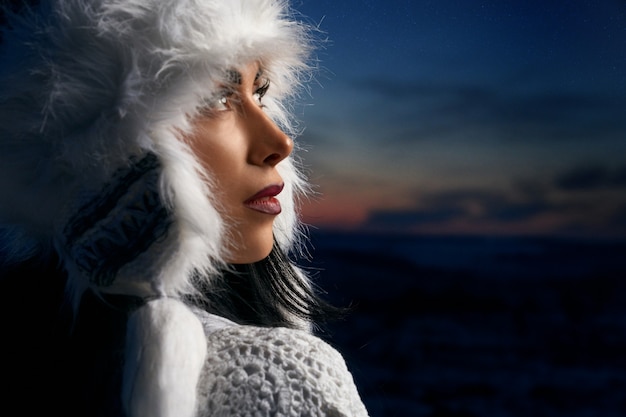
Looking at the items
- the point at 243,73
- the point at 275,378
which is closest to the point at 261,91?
the point at 243,73

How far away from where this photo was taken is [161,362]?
0.99 metres

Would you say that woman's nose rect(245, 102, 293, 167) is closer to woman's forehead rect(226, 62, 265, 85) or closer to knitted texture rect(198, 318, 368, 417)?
woman's forehead rect(226, 62, 265, 85)

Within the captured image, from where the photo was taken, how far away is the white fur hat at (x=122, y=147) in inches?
41.5

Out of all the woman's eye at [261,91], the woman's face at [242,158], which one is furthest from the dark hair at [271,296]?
the woman's eye at [261,91]

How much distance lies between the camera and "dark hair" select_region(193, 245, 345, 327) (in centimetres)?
146

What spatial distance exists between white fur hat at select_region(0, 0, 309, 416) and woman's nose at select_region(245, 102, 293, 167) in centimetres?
10

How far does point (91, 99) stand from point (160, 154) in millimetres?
132

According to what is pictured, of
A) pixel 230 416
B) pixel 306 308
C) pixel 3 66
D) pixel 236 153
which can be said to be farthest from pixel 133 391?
pixel 306 308

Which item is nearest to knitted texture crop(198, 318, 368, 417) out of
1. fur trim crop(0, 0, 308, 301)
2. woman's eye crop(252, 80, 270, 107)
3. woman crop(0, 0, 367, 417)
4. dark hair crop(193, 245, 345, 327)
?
woman crop(0, 0, 367, 417)

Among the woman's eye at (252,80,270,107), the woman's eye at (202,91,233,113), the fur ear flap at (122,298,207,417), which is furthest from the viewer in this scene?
the woman's eye at (252,80,270,107)

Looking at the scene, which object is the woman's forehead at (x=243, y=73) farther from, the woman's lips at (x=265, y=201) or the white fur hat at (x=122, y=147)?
the woman's lips at (x=265, y=201)

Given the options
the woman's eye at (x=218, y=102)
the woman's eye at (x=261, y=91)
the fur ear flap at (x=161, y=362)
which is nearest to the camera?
the fur ear flap at (x=161, y=362)

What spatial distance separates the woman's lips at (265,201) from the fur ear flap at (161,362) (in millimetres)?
254

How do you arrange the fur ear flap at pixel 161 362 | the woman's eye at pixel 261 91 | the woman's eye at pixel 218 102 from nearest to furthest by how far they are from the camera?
the fur ear flap at pixel 161 362 → the woman's eye at pixel 218 102 → the woman's eye at pixel 261 91
